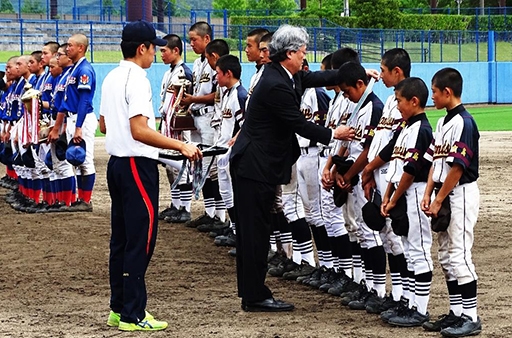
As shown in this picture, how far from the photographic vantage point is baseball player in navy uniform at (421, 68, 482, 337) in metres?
6.63

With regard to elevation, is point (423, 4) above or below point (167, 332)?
above

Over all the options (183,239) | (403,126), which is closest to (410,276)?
(403,126)

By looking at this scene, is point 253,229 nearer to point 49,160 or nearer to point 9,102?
point 49,160

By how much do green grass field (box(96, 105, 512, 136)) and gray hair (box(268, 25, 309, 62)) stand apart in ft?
63.4

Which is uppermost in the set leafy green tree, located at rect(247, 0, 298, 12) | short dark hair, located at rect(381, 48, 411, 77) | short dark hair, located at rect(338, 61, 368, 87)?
leafy green tree, located at rect(247, 0, 298, 12)

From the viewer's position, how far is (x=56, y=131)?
1296 cm

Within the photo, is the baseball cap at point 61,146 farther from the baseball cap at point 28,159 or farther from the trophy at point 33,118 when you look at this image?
the baseball cap at point 28,159

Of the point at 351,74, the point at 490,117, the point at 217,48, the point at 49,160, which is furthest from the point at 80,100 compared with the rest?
the point at 490,117

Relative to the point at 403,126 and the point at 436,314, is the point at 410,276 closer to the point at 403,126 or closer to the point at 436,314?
the point at 436,314

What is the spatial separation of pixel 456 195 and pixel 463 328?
0.93 meters

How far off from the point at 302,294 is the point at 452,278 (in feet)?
6.34

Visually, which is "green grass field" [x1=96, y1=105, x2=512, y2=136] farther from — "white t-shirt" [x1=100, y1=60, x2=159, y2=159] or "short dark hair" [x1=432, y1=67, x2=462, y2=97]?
"short dark hair" [x1=432, y1=67, x2=462, y2=97]

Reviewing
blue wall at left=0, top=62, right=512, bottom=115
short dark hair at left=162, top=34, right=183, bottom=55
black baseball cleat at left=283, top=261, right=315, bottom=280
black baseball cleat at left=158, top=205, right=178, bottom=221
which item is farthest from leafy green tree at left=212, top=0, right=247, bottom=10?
black baseball cleat at left=283, top=261, right=315, bottom=280

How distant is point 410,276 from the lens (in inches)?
284
